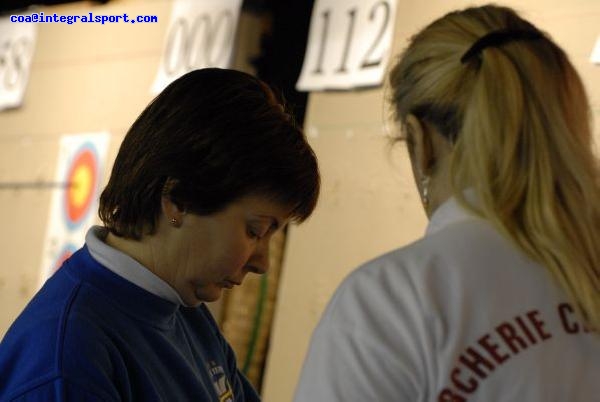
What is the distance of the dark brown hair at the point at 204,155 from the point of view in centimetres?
88

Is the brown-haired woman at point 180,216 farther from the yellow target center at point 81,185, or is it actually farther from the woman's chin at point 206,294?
the yellow target center at point 81,185

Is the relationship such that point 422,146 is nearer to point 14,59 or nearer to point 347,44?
point 347,44

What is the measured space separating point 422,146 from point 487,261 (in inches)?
4.0

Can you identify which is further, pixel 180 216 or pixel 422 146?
pixel 180 216

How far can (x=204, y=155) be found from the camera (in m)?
0.88

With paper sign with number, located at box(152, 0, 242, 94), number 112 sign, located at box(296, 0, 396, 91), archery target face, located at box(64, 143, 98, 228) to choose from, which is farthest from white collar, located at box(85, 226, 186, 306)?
archery target face, located at box(64, 143, 98, 228)

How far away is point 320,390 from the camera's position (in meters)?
0.66

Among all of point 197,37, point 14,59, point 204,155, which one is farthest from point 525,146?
point 14,59

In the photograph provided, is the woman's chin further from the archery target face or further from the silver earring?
the archery target face

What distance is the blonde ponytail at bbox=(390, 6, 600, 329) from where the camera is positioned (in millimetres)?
675

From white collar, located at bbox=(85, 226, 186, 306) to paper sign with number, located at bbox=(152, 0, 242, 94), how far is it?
3.58ft

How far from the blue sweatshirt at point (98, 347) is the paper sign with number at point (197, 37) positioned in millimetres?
1091

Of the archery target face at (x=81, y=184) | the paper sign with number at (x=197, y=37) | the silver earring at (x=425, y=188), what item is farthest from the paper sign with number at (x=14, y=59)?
the silver earring at (x=425, y=188)

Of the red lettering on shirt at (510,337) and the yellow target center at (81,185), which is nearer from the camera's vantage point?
the red lettering on shirt at (510,337)
